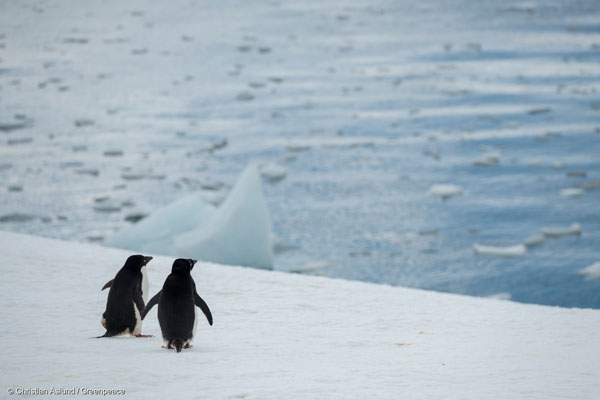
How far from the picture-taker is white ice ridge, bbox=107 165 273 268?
5875mm

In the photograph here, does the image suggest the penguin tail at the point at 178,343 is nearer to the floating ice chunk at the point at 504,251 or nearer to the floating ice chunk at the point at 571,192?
the floating ice chunk at the point at 504,251

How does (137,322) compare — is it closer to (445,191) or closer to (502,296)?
(502,296)

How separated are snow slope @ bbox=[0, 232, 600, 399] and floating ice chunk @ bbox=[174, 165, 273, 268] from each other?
7.32 feet

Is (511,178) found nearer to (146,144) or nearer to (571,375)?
(146,144)

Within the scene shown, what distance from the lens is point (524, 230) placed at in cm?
666

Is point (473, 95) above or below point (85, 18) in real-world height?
above

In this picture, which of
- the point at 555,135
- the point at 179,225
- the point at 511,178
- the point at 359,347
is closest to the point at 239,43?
the point at 555,135

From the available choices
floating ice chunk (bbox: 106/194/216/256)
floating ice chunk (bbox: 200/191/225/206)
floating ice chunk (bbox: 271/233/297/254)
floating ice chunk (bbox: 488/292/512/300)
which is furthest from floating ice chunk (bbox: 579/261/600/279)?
floating ice chunk (bbox: 200/191/225/206)

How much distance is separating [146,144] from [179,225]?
3290mm

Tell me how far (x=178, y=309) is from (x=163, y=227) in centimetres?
391

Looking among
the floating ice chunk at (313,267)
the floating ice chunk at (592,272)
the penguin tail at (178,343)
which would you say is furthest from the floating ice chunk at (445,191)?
the penguin tail at (178,343)

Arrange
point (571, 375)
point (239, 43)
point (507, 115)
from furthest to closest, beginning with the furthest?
1. point (239, 43)
2. point (507, 115)
3. point (571, 375)

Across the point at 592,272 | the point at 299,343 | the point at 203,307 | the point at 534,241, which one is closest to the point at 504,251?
the point at 534,241

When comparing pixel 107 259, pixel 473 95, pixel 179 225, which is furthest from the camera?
pixel 473 95
